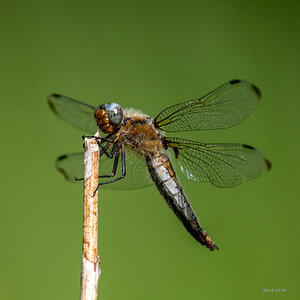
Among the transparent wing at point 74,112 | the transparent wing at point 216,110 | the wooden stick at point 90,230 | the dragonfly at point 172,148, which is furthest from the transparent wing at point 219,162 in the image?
the wooden stick at point 90,230

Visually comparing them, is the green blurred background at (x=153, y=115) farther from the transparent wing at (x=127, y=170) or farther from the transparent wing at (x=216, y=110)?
the transparent wing at (x=216, y=110)

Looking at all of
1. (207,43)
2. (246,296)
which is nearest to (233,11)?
(207,43)

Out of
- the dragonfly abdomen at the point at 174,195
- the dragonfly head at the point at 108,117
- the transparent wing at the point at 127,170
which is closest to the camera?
the dragonfly head at the point at 108,117

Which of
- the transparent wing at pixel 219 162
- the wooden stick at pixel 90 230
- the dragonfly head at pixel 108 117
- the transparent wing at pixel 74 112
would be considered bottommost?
the wooden stick at pixel 90 230

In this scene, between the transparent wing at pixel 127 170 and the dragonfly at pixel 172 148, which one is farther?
the transparent wing at pixel 127 170

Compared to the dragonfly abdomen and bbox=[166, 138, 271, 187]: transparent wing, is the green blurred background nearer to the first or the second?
the dragonfly abdomen

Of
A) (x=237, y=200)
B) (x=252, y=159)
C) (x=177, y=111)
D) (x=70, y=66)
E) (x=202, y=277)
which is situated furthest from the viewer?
(x=70, y=66)

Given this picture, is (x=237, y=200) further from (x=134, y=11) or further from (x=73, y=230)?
(x=134, y=11)

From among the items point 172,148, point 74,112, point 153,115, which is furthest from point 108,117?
point 153,115
